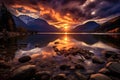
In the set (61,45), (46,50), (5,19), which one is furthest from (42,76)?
(5,19)

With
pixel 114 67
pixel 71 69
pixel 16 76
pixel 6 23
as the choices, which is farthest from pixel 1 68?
pixel 6 23

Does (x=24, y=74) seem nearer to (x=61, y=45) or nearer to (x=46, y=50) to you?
(x=46, y=50)

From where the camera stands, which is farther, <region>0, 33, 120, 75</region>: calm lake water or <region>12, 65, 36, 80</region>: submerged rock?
<region>0, 33, 120, 75</region>: calm lake water

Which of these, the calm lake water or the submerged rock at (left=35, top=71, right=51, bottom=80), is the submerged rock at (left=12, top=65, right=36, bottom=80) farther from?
the calm lake water

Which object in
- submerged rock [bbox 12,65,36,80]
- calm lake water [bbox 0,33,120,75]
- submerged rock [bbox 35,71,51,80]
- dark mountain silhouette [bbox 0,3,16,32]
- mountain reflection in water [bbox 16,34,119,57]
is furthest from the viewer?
dark mountain silhouette [bbox 0,3,16,32]

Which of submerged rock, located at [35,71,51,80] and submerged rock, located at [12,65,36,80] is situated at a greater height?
submerged rock, located at [12,65,36,80]

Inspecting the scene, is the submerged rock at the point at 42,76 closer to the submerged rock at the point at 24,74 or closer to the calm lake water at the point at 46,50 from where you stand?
the submerged rock at the point at 24,74

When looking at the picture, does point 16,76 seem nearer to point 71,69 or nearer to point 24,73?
point 24,73

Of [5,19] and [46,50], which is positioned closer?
[46,50]

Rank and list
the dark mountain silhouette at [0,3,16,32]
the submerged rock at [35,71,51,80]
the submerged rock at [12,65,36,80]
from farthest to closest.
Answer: the dark mountain silhouette at [0,3,16,32], the submerged rock at [35,71,51,80], the submerged rock at [12,65,36,80]

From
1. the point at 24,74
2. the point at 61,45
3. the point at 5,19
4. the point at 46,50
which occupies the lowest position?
the point at 61,45

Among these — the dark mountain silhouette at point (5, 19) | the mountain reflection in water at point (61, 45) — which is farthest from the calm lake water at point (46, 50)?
the dark mountain silhouette at point (5, 19)

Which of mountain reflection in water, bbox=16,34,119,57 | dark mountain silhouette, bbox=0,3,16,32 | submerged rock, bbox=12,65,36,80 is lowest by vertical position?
mountain reflection in water, bbox=16,34,119,57

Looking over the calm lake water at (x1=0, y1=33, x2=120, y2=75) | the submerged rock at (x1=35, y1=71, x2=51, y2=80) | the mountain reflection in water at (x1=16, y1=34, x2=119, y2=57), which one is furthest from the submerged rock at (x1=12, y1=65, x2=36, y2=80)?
the mountain reflection in water at (x1=16, y1=34, x2=119, y2=57)
